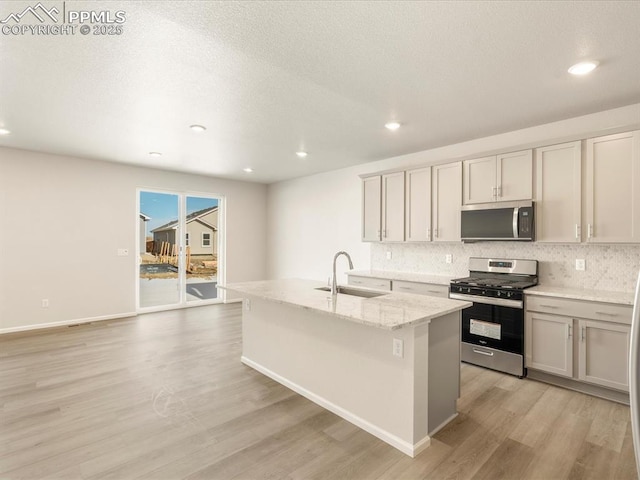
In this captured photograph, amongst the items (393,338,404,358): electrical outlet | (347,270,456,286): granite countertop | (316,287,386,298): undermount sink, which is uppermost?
(347,270,456,286): granite countertop

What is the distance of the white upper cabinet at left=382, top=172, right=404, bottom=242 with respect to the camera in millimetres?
4715

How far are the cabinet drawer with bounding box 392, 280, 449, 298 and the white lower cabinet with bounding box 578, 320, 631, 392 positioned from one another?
4.30 feet

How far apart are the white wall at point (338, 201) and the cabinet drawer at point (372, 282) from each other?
0.64 m

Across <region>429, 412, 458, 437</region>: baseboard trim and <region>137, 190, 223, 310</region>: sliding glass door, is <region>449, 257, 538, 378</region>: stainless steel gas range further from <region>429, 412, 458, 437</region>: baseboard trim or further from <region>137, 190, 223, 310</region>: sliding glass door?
<region>137, 190, 223, 310</region>: sliding glass door

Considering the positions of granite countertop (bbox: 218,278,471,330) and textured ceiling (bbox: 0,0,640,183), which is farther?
granite countertop (bbox: 218,278,471,330)

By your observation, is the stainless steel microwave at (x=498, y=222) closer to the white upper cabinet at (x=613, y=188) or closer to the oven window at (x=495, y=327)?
the white upper cabinet at (x=613, y=188)

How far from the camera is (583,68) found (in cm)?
246

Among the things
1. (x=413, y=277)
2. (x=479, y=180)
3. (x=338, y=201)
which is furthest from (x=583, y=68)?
(x=338, y=201)

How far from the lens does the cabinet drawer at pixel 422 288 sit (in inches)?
157

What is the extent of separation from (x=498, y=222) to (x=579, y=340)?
1.35 m

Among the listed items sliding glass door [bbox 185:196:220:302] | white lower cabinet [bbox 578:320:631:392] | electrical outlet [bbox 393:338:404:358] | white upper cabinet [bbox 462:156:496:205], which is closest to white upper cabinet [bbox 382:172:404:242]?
white upper cabinet [bbox 462:156:496:205]

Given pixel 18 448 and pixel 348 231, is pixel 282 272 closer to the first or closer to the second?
pixel 348 231

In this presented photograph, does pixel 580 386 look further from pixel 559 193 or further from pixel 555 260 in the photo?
pixel 559 193

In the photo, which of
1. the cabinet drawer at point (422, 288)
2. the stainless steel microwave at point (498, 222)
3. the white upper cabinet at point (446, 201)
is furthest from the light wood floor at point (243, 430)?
the white upper cabinet at point (446, 201)
